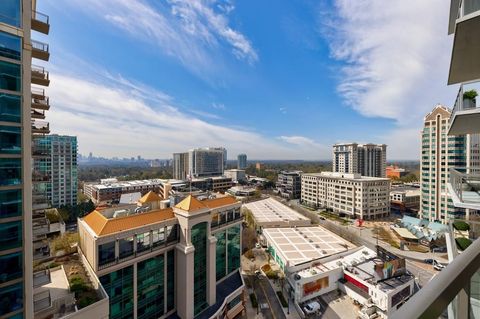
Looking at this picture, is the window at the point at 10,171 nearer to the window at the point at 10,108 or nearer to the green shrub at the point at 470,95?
the window at the point at 10,108

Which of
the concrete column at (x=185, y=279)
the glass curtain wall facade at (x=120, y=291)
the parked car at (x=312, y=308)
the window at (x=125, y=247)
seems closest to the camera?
the glass curtain wall facade at (x=120, y=291)

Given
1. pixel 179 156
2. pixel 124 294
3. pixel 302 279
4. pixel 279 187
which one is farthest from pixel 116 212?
pixel 179 156

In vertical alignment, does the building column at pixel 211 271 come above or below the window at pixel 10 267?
below

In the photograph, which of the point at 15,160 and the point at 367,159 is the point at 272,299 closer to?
the point at 15,160

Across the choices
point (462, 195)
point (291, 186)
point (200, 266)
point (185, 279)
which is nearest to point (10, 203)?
point (185, 279)

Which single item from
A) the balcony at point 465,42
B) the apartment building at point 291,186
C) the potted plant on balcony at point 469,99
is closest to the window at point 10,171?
the balcony at point 465,42

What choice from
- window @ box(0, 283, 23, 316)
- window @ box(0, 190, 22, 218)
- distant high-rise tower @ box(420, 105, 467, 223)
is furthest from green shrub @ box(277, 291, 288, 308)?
distant high-rise tower @ box(420, 105, 467, 223)

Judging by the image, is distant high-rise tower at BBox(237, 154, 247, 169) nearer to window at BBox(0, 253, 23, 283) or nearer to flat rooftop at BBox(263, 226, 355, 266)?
flat rooftop at BBox(263, 226, 355, 266)
